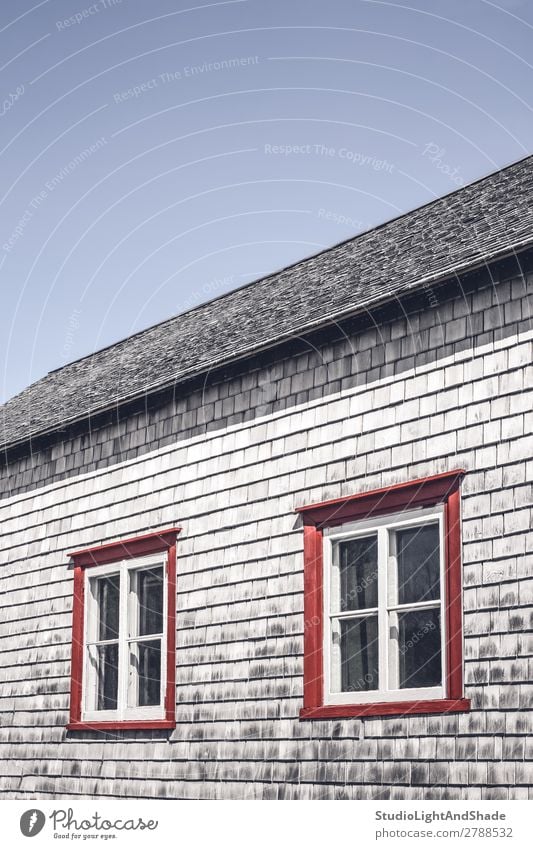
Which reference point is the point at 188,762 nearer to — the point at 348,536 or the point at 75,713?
the point at 75,713

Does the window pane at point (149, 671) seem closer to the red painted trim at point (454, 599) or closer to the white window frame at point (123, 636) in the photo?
the white window frame at point (123, 636)

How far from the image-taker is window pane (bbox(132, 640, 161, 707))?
11.8 m

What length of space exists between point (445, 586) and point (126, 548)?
14.5 ft

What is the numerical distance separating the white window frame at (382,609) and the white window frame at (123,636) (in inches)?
91.2

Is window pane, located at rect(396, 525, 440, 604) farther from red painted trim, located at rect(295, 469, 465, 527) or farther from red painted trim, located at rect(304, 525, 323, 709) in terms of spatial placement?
A: red painted trim, located at rect(304, 525, 323, 709)

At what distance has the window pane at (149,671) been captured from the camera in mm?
11766

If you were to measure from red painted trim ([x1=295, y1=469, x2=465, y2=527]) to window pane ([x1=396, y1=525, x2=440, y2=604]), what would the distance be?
0.23 meters

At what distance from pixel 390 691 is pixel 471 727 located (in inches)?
33.3

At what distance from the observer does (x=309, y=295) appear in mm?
12531

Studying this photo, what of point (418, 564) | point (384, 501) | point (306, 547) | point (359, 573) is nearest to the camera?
point (418, 564)

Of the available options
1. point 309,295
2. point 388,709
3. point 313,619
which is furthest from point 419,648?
point 309,295

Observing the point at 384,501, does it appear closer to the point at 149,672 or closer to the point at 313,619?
the point at 313,619

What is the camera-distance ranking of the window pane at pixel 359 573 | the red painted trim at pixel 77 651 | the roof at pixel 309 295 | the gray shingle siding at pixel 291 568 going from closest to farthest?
the gray shingle siding at pixel 291 568, the window pane at pixel 359 573, the roof at pixel 309 295, the red painted trim at pixel 77 651

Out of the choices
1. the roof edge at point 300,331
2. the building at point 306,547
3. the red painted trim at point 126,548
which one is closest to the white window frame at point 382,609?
the building at point 306,547
